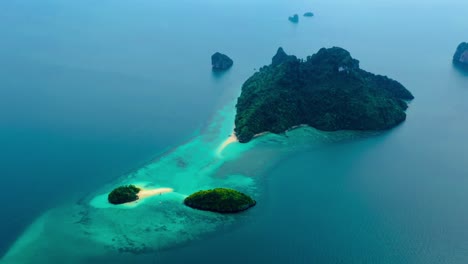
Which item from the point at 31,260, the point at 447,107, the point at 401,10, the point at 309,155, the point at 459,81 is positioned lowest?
the point at 31,260

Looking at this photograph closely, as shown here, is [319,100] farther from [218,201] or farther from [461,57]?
[461,57]

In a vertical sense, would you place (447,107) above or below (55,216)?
above

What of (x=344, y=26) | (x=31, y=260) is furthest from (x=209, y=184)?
(x=344, y=26)

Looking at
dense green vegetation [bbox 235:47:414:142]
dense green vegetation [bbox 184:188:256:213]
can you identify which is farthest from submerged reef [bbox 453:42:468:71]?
dense green vegetation [bbox 184:188:256:213]

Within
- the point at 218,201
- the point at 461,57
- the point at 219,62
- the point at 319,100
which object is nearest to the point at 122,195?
the point at 218,201

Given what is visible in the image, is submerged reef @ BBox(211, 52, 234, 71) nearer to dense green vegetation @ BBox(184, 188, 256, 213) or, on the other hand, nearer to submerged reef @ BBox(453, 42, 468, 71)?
dense green vegetation @ BBox(184, 188, 256, 213)

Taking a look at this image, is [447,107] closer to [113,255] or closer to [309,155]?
[309,155]
